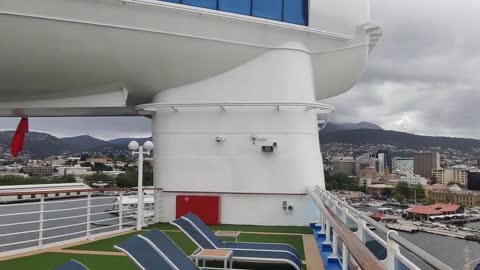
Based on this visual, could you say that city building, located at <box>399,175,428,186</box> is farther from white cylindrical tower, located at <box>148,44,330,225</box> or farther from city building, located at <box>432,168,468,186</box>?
white cylindrical tower, located at <box>148,44,330,225</box>

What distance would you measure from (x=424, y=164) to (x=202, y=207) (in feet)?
301

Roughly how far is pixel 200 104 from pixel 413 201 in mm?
45615

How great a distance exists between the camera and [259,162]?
31.0ft

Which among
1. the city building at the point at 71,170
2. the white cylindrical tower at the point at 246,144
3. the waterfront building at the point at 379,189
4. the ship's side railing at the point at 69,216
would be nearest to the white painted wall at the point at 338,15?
the white cylindrical tower at the point at 246,144

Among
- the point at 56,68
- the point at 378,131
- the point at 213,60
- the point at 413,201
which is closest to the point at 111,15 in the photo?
the point at 56,68

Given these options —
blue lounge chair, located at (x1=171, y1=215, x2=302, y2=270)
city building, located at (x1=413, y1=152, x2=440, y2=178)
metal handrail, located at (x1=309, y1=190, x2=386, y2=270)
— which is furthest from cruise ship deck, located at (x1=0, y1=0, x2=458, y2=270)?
city building, located at (x1=413, y1=152, x2=440, y2=178)

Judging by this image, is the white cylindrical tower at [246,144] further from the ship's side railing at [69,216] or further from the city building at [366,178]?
the city building at [366,178]

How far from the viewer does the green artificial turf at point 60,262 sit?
5.27 metres

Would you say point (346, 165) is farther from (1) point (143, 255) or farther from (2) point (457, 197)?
(1) point (143, 255)

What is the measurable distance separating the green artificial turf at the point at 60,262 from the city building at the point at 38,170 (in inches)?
1464

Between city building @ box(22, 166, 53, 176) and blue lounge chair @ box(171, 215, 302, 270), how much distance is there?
38.8 metres

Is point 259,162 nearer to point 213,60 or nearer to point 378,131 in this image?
point 213,60

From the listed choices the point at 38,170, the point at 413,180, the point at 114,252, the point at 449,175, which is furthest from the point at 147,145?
the point at 449,175

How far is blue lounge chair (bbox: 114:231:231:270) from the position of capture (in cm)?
335
